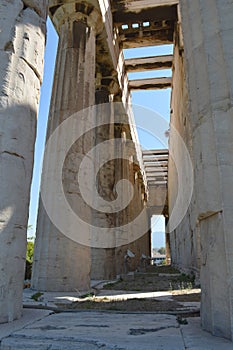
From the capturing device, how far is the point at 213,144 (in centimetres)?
284

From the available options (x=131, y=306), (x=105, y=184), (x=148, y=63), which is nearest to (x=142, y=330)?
(x=131, y=306)

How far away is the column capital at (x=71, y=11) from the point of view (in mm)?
8352

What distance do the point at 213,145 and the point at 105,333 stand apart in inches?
74.9

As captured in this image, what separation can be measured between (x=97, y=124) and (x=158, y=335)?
32.0ft

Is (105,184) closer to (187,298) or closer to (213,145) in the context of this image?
(187,298)

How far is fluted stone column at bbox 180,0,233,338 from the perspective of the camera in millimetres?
2557

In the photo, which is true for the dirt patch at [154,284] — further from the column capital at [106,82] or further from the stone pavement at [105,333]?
the column capital at [106,82]

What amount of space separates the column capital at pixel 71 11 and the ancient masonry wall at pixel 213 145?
5.92 m

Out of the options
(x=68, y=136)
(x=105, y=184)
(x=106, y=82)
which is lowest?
(x=68, y=136)

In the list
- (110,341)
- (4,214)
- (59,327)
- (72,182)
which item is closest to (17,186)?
(4,214)

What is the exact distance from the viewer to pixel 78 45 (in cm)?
796

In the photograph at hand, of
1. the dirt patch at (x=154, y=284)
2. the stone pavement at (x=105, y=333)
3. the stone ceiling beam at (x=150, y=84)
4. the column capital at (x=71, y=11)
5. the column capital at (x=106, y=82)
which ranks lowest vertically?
the stone pavement at (x=105, y=333)

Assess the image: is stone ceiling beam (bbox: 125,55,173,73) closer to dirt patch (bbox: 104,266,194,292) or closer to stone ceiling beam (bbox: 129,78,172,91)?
stone ceiling beam (bbox: 129,78,172,91)

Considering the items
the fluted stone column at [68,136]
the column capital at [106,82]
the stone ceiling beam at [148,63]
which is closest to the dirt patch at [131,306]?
the fluted stone column at [68,136]
